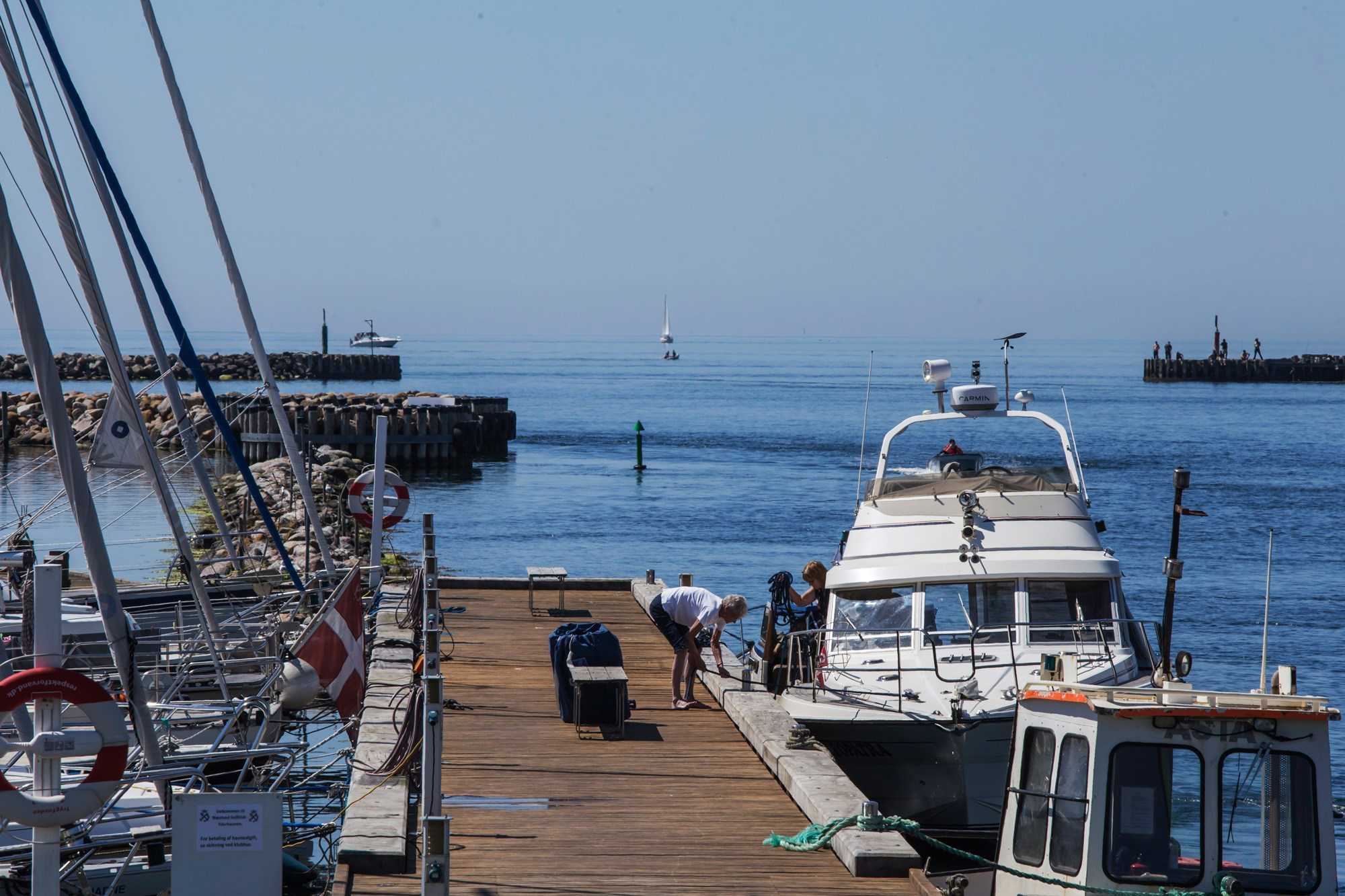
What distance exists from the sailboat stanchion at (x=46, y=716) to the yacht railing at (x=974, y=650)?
7916mm

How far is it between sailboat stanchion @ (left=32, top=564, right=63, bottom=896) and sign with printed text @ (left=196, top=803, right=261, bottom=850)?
28.0 inches

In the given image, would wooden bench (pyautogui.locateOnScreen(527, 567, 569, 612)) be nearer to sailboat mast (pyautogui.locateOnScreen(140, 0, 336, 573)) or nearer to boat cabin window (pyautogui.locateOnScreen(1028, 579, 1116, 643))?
sailboat mast (pyautogui.locateOnScreen(140, 0, 336, 573))

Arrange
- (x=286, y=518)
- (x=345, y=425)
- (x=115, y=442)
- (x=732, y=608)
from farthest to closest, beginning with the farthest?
(x=345, y=425) < (x=286, y=518) < (x=115, y=442) < (x=732, y=608)

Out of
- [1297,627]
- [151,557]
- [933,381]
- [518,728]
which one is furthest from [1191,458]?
[518,728]

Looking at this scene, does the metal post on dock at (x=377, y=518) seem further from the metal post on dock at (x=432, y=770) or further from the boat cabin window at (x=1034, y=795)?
the boat cabin window at (x=1034, y=795)

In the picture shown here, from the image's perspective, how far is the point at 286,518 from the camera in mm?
35344

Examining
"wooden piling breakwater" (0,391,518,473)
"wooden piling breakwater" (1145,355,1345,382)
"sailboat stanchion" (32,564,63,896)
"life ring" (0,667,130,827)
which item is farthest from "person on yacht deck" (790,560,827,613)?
"wooden piling breakwater" (1145,355,1345,382)

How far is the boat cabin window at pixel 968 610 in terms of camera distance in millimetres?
14773

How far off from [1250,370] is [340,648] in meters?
163

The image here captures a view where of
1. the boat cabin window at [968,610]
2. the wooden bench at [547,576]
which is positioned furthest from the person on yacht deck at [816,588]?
the wooden bench at [547,576]

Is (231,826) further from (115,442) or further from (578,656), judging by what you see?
(115,442)

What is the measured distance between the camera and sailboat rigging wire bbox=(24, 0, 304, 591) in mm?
15555

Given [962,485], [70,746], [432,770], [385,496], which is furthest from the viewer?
[385,496]

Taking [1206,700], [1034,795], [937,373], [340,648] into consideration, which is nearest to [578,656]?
[340,648]
